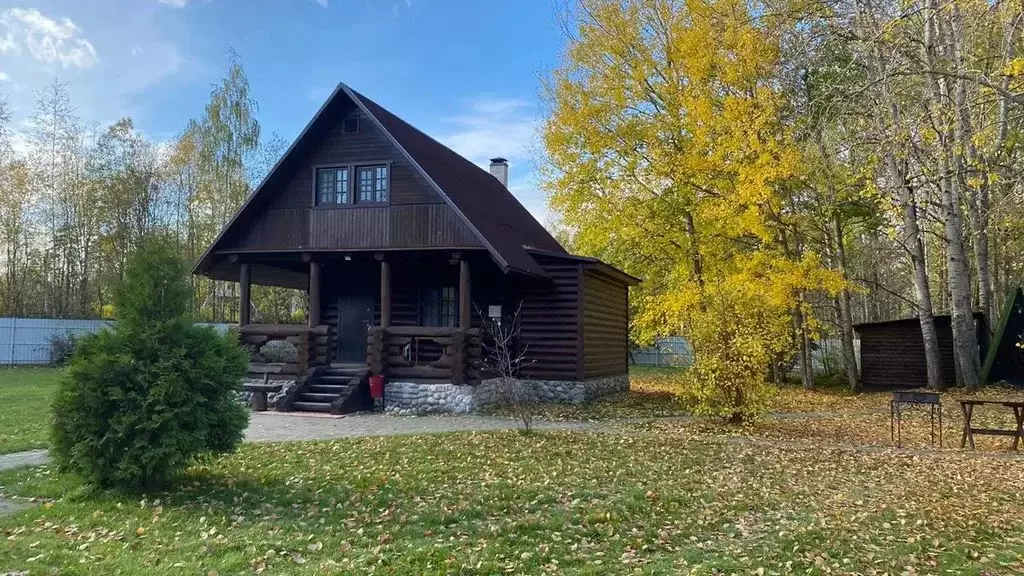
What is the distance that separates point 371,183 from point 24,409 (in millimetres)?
8599

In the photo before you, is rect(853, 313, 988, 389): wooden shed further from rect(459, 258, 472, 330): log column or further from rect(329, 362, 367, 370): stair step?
rect(329, 362, 367, 370): stair step

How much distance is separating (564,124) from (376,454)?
12633mm

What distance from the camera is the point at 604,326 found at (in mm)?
18938

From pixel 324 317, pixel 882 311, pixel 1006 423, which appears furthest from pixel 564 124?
pixel 882 311

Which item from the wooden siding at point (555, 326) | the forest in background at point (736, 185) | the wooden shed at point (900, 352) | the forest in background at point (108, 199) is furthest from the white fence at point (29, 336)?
the wooden shed at point (900, 352)

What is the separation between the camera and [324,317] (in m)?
18.5

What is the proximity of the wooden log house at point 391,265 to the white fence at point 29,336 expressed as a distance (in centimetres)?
1081

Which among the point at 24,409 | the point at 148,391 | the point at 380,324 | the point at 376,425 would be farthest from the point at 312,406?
the point at 148,391

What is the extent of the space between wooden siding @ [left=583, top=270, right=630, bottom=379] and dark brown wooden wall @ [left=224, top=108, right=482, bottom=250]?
13.0ft

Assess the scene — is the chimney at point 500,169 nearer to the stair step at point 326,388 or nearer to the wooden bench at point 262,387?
the stair step at point 326,388

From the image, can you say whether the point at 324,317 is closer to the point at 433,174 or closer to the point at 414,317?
the point at 414,317

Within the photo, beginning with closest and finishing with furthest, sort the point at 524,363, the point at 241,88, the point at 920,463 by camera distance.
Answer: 1. the point at 920,463
2. the point at 524,363
3. the point at 241,88

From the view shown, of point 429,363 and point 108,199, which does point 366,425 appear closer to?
point 429,363

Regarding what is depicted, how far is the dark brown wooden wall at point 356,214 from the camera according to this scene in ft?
50.3
